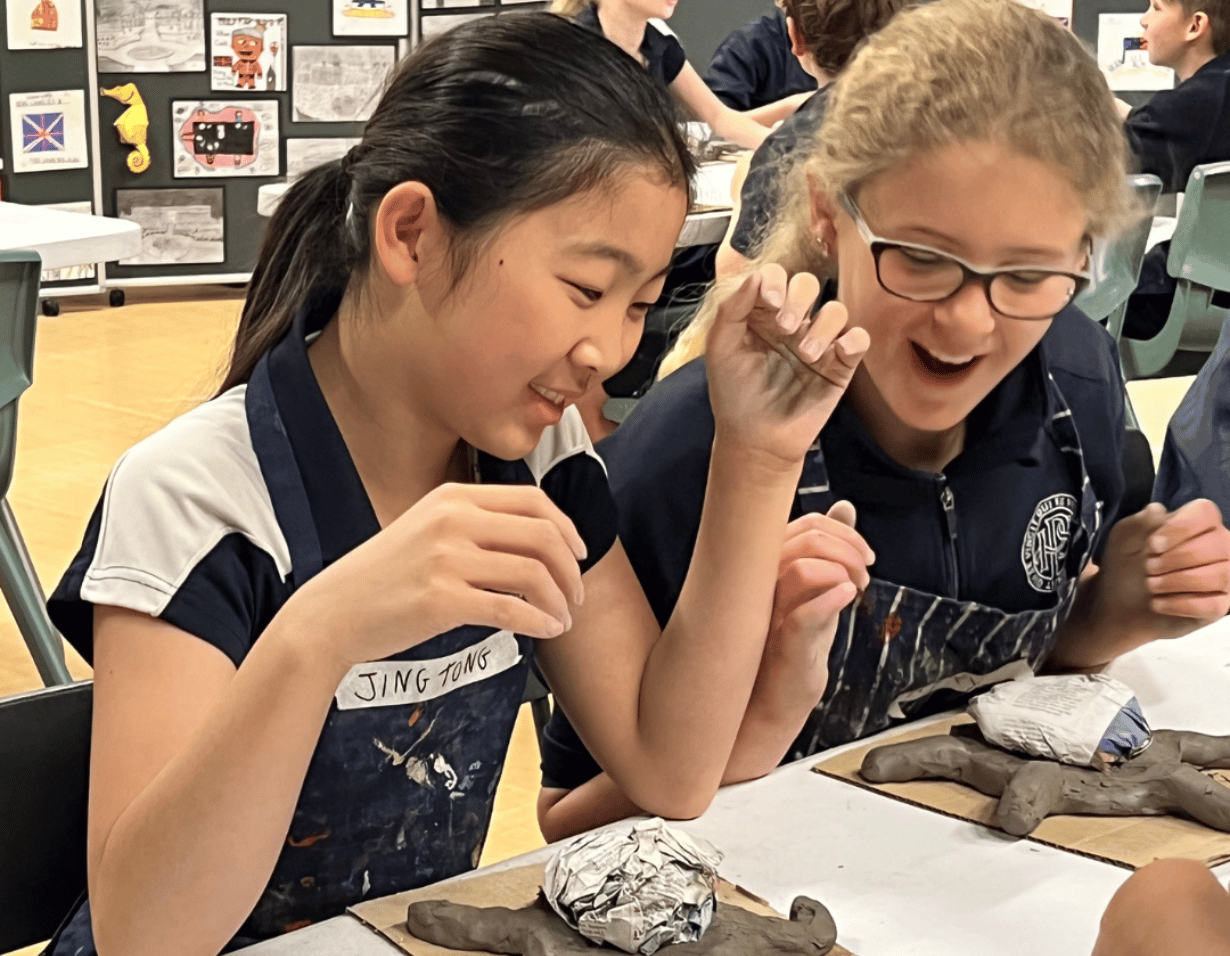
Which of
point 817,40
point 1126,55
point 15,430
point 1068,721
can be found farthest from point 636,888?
point 1126,55

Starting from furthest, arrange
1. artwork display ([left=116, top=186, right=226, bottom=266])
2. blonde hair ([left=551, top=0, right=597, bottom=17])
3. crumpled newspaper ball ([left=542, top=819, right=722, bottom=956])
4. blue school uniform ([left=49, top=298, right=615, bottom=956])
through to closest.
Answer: artwork display ([left=116, top=186, right=226, bottom=266])
blonde hair ([left=551, top=0, right=597, bottom=17])
blue school uniform ([left=49, top=298, right=615, bottom=956])
crumpled newspaper ball ([left=542, top=819, right=722, bottom=956])

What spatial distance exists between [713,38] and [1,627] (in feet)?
15.2

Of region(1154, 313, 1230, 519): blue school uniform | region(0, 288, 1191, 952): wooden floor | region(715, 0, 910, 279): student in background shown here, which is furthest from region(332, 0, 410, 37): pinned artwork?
region(1154, 313, 1230, 519): blue school uniform

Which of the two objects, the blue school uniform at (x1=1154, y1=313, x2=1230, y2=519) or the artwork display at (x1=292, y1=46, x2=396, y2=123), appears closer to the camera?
the blue school uniform at (x1=1154, y1=313, x2=1230, y2=519)

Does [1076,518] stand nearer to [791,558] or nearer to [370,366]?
[791,558]

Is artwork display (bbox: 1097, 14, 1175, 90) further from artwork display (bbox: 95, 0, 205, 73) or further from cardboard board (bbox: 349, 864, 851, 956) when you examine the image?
→ cardboard board (bbox: 349, 864, 851, 956)

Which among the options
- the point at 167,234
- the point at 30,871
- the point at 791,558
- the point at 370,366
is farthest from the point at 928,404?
the point at 167,234

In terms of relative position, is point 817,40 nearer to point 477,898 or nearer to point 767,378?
point 767,378

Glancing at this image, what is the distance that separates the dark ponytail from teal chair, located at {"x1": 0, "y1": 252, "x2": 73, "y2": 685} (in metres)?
1.23

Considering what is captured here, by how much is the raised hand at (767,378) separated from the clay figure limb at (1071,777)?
250mm

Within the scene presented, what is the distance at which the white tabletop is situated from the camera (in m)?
2.76

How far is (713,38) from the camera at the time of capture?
6.99 metres

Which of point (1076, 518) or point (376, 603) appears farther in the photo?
point (1076, 518)

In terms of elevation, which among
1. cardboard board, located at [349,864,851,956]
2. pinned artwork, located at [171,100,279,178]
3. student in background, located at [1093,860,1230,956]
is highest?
student in background, located at [1093,860,1230,956]
